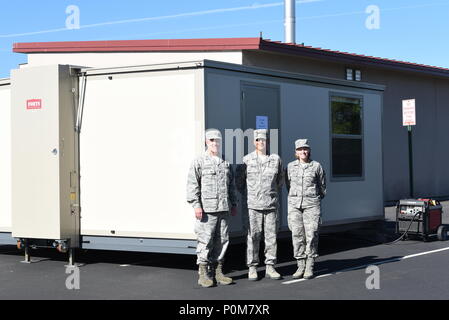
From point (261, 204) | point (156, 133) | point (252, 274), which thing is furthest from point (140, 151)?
point (252, 274)

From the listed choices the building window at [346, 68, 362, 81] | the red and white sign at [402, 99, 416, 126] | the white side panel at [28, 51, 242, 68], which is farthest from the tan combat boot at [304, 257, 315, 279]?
the building window at [346, 68, 362, 81]

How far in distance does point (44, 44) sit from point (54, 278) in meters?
11.5

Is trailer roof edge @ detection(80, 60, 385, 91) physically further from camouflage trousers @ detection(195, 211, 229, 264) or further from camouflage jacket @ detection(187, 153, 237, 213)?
camouflage trousers @ detection(195, 211, 229, 264)

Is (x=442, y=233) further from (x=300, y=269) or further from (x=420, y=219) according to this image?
(x=300, y=269)

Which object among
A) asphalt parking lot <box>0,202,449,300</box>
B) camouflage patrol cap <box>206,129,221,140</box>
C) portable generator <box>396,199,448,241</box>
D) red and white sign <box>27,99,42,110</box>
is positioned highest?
red and white sign <box>27,99,42,110</box>

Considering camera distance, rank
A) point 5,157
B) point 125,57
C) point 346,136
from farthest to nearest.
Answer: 1. point 125,57
2. point 346,136
3. point 5,157

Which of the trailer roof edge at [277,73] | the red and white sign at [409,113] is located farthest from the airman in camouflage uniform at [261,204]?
the red and white sign at [409,113]

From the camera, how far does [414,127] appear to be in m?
20.8

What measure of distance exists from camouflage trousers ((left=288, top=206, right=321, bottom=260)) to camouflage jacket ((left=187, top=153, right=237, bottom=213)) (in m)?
0.97

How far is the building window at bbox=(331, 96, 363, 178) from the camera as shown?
1080cm

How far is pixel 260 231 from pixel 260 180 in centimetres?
63

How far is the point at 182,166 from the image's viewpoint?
8.62 m

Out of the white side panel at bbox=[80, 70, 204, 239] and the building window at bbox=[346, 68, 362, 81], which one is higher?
the building window at bbox=[346, 68, 362, 81]

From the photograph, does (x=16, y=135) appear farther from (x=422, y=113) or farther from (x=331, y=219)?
(x=422, y=113)
